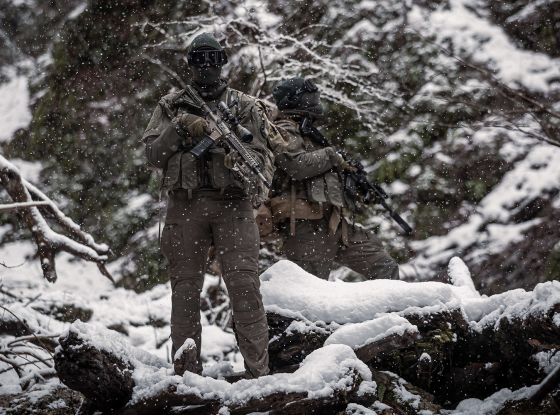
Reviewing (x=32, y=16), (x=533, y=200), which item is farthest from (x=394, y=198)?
(x=32, y=16)

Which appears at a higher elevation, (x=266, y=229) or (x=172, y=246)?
(x=172, y=246)

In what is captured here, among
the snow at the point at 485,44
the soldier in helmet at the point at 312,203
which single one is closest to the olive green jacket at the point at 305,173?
the soldier in helmet at the point at 312,203

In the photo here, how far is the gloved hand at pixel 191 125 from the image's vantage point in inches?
143

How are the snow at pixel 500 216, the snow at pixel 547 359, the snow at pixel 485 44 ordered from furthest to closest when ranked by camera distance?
the snow at pixel 485 44
the snow at pixel 500 216
the snow at pixel 547 359

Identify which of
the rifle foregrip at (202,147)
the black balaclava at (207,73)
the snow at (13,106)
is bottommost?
the snow at (13,106)

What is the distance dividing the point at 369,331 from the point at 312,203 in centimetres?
140

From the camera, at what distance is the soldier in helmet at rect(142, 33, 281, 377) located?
12.1ft

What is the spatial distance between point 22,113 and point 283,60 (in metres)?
3.84

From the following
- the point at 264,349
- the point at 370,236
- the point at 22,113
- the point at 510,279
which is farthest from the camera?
the point at 22,113

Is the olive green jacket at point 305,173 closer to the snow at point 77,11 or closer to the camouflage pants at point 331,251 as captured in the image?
the camouflage pants at point 331,251

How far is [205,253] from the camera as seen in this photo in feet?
12.8

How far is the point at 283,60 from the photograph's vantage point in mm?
8562

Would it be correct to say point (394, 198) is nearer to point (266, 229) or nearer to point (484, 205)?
point (484, 205)

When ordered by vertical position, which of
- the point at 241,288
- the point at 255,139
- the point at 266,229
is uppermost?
the point at 255,139
